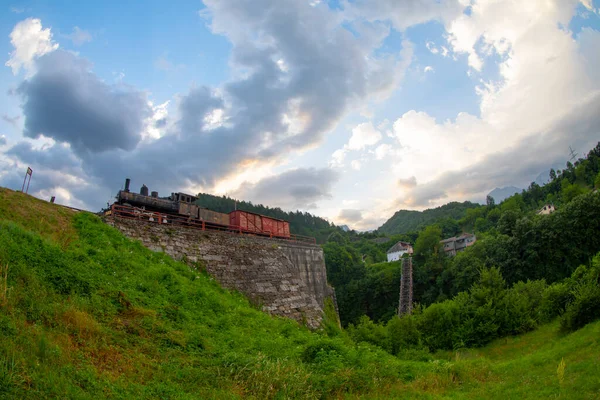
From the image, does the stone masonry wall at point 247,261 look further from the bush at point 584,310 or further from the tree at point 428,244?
the tree at point 428,244

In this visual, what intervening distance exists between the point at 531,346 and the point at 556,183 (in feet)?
340

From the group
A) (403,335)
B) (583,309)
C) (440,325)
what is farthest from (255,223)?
(583,309)

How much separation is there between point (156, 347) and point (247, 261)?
1153 centimetres

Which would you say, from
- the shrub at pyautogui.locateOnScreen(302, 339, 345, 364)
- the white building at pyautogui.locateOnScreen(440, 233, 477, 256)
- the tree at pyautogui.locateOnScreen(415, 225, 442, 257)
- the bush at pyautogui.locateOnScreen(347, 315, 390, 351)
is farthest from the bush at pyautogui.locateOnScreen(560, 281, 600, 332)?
the white building at pyautogui.locateOnScreen(440, 233, 477, 256)

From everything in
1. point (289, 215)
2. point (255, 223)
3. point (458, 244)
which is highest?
point (289, 215)

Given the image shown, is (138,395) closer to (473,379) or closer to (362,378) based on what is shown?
(362,378)

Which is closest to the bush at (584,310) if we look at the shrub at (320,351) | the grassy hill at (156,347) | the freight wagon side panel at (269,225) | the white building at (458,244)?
the grassy hill at (156,347)

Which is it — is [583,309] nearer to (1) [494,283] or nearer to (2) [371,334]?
(1) [494,283]

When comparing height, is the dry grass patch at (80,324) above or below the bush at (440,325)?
above

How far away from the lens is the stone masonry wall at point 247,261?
56.2 ft

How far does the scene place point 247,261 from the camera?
19.8 metres

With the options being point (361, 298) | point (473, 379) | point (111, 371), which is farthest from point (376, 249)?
point (111, 371)

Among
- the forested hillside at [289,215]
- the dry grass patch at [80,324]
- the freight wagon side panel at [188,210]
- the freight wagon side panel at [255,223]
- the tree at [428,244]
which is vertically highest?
the forested hillside at [289,215]

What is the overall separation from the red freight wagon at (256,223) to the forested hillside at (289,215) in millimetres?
80427
